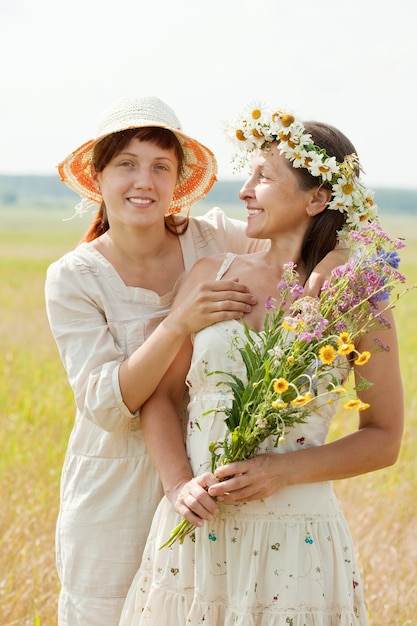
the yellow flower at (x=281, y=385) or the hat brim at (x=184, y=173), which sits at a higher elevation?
the hat brim at (x=184, y=173)

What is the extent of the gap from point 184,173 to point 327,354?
1462 millimetres

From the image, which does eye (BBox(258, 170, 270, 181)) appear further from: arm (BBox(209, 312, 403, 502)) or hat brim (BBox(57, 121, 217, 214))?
arm (BBox(209, 312, 403, 502))

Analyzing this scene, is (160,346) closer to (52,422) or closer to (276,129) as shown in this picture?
(276,129)

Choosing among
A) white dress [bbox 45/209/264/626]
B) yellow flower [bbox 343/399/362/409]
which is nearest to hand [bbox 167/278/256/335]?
white dress [bbox 45/209/264/626]

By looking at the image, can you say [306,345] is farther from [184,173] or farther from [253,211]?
[184,173]

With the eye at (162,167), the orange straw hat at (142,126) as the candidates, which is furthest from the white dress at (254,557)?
the orange straw hat at (142,126)

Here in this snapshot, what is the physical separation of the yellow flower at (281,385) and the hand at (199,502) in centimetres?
47

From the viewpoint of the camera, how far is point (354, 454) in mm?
3209

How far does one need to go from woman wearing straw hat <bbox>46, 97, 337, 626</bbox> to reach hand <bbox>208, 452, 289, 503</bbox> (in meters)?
0.46

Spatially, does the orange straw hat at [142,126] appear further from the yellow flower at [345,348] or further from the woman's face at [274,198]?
the yellow flower at [345,348]

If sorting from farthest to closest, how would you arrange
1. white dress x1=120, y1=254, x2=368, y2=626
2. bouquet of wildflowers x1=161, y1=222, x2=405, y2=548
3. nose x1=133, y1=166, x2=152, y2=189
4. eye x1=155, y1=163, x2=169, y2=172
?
eye x1=155, y1=163, x2=169, y2=172
nose x1=133, y1=166, x2=152, y2=189
white dress x1=120, y1=254, x2=368, y2=626
bouquet of wildflowers x1=161, y1=222, x2=405, y2=548

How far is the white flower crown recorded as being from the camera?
3240mm

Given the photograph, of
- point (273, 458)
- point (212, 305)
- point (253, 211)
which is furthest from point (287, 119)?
point (273, 458)

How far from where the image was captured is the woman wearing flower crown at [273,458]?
3131 millimetres
